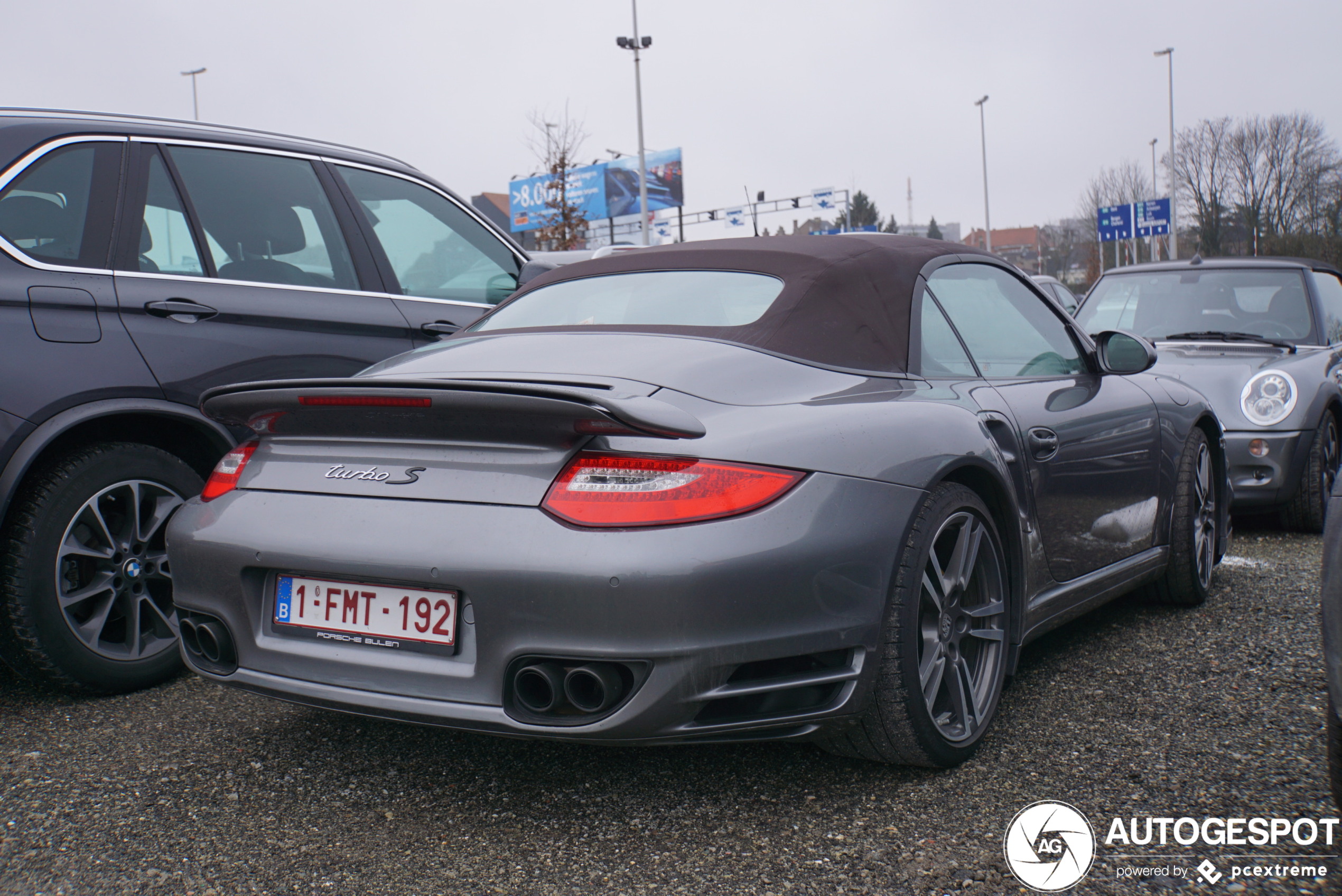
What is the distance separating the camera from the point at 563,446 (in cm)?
228

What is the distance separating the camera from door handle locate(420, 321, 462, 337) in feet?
14.4

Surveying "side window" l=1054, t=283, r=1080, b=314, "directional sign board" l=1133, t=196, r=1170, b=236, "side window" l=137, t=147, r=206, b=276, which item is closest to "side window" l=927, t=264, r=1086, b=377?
"side window" l=137, t=147, r=206, b=276

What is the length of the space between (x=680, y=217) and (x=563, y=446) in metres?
58.4

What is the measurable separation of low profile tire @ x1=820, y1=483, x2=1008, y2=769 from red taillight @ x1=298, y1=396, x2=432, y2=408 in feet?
3.68

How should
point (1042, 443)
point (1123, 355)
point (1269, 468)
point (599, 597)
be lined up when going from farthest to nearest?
point (1269, 468) < point (1123, 355) < point (1042, 443) < point (599, 597)

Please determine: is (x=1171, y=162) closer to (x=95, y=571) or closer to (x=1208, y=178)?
(x=1208, y=178)

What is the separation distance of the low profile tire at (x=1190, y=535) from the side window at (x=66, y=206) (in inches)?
152

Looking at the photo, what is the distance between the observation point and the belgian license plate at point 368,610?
→ 2305 mm

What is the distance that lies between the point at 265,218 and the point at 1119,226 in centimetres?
5769

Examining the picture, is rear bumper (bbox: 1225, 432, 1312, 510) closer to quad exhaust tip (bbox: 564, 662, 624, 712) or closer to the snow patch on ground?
the snow patch on ground

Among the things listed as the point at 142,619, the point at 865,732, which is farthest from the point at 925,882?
the point at 142,619

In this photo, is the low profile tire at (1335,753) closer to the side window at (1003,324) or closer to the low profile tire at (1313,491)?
the side window at (1003,324)

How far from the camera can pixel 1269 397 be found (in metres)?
5.99

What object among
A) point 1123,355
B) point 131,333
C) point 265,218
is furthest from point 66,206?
point 1123,355
